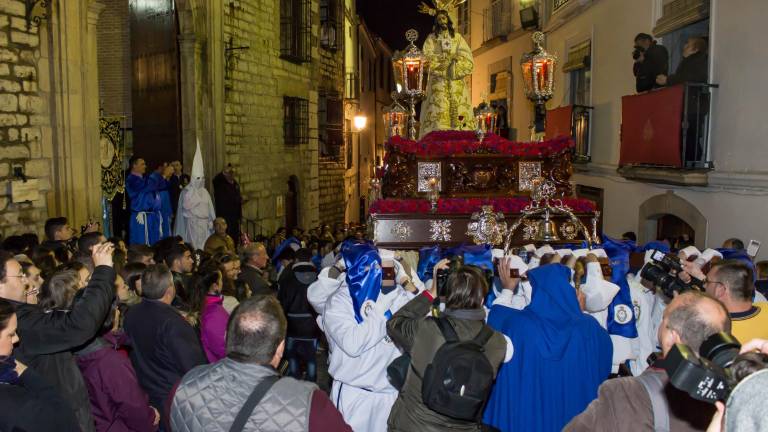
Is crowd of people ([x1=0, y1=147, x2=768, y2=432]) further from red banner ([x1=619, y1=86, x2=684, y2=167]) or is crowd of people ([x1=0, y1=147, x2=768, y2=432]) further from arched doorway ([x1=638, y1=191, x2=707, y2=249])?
red banner ([x1=619, y1=86, x2=684, y2=167])

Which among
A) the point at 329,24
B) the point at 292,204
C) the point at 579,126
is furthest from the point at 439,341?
the point at 329,24

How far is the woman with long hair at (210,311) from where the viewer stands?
15.1 ft

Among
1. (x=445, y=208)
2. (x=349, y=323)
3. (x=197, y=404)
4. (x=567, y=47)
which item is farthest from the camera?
(x=567, y=47)

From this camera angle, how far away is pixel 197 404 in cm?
262

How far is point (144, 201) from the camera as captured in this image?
1002 centimetres

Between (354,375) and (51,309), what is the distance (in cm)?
170

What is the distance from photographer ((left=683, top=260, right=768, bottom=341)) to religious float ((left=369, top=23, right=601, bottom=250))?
9.55 ft

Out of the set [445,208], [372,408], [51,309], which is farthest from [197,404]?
[445,208]

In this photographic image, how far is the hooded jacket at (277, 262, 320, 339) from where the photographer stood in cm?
648

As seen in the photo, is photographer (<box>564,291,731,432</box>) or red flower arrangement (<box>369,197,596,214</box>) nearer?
photographer (<box>564,291,731,432</box>)

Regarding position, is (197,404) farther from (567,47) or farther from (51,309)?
(567,47)

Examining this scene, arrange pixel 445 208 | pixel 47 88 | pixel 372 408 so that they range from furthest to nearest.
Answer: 1. pixel 47 88
2. pixel 445 208
3. pixel 372 408

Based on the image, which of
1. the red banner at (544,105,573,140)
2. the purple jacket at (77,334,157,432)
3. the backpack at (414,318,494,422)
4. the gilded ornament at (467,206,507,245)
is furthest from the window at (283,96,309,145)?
the backpack at (414,318,494,422)

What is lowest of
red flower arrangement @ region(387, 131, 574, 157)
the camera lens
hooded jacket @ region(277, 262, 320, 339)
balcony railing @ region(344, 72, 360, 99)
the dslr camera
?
hooded jacket @ region(277, 262, 320, 339)
